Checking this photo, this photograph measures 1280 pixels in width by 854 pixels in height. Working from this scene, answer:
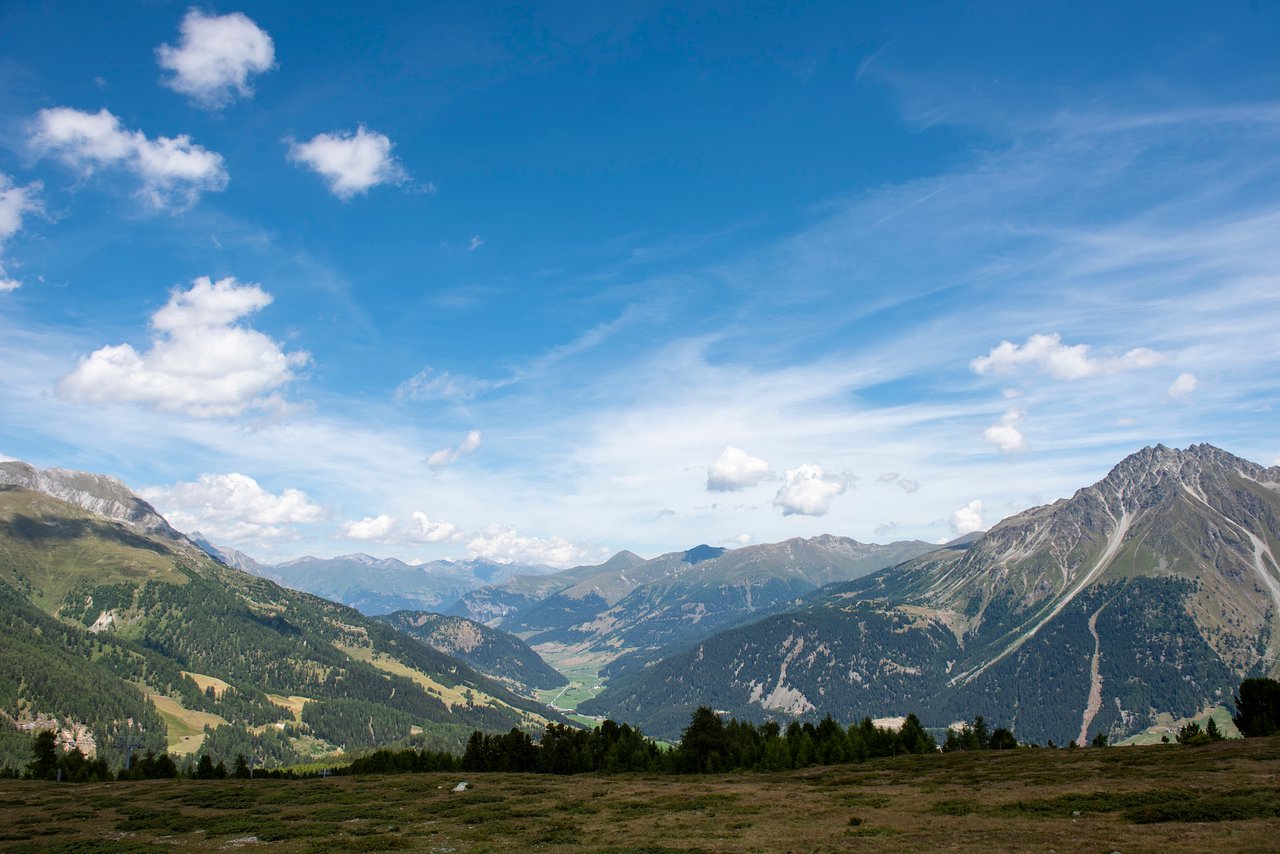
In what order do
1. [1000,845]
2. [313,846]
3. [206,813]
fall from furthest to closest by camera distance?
1. [206,813]
2. [313,846]
3. [1000,845]

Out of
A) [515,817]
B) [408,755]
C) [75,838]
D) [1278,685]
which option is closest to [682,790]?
[515,817]

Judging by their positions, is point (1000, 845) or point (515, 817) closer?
point (1000, 845)

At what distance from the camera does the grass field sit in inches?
1451

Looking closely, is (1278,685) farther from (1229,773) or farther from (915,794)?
(915,794)

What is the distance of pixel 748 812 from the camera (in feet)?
173

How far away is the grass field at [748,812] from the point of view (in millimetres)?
36844

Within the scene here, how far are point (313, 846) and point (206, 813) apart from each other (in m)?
28.6

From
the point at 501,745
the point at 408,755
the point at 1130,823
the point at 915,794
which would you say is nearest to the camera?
the point at 1130,823

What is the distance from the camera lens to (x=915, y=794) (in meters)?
57.3

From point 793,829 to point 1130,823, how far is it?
62.5 ft

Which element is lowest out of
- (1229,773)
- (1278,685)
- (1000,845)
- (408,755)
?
(408,755)

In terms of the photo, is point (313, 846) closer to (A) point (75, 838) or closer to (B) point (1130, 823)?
(A) point (75, 838)

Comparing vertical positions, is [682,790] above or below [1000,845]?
below

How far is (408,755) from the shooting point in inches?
5595
